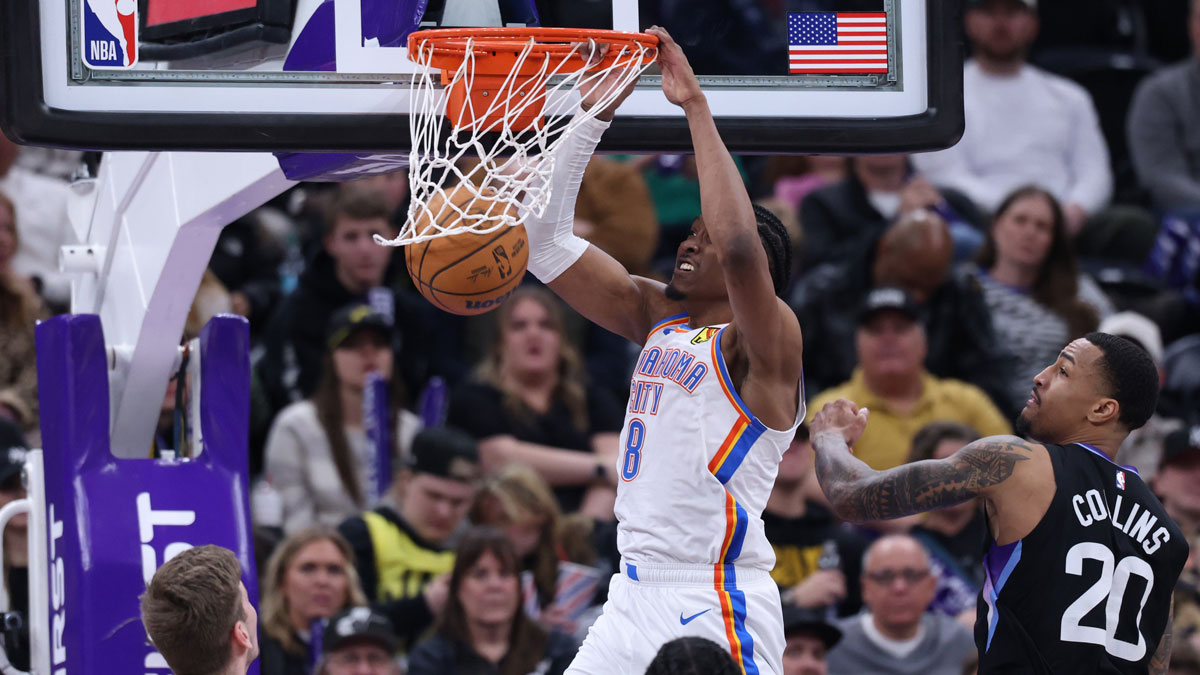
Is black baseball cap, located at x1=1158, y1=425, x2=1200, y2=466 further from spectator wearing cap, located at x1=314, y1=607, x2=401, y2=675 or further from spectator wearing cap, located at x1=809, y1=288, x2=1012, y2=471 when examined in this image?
spectator wearing cap, located at x1=314, y1=607, x2=401, y2=675

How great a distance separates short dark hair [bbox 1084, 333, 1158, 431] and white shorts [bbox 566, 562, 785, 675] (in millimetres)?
1153

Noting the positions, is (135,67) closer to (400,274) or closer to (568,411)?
(568,411)

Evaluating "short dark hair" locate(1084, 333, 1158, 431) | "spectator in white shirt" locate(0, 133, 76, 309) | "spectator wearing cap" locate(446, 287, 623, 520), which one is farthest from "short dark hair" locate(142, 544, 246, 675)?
"spectator in white shirt" locate(0, 133, 76, 309)

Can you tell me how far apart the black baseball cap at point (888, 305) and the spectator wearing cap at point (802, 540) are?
1.00m

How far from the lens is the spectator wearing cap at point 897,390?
340 inches

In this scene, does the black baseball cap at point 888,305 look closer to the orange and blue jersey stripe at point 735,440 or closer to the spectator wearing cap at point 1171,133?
the spectator wearing cap at point 1171,133

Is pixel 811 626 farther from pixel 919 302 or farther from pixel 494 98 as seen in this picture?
pixel 494 98

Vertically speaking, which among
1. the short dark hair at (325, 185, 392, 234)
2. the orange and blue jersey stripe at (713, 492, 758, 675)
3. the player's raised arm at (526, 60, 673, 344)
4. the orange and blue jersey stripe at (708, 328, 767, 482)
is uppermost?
the short dark hair at (325, 185, 392, 234)

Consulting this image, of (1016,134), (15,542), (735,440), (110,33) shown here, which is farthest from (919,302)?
(110,33)

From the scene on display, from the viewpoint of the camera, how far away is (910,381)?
8773 mm

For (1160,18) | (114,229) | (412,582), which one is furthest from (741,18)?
(1160,18)

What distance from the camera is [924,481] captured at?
4891 millimetres

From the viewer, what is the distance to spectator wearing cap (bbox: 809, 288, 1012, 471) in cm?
862

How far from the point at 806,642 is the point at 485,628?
53.1 inches
